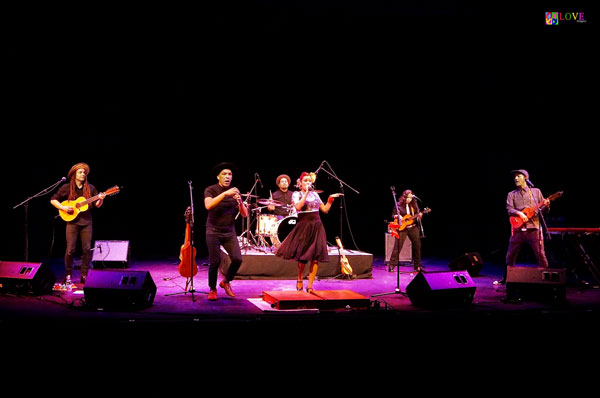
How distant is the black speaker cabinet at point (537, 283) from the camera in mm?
7043

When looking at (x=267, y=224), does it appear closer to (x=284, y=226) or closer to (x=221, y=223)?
(x=284, y=226)

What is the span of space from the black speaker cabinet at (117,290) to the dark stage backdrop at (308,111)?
5706mm

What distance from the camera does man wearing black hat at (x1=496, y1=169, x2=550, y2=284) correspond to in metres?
8.64

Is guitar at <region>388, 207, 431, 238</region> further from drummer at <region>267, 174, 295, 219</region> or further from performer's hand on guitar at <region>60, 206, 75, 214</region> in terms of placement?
performer's hand on guitar at <region>60, 206, 75, 214</region>

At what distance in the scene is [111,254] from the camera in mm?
10984

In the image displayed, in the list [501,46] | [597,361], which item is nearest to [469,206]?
[501,46]

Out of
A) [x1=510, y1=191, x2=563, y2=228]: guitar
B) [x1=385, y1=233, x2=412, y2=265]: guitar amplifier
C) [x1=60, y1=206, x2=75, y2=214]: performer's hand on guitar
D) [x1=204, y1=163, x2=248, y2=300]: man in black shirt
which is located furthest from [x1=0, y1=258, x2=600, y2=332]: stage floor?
[x1=385, y1=233, x2=412, y2=265]: guitar amplifier

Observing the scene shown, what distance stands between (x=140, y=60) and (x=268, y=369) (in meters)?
8.53

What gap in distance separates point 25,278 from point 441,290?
19.6ft

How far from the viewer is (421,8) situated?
10.0 meters

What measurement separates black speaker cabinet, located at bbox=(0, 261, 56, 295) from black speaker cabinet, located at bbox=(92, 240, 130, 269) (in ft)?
11.2

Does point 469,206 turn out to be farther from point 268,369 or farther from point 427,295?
point 268,369

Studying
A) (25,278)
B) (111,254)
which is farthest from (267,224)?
(25,278)

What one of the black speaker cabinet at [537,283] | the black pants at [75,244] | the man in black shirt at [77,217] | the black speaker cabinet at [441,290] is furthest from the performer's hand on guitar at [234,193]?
the black speaker cabinet at [537,283]
